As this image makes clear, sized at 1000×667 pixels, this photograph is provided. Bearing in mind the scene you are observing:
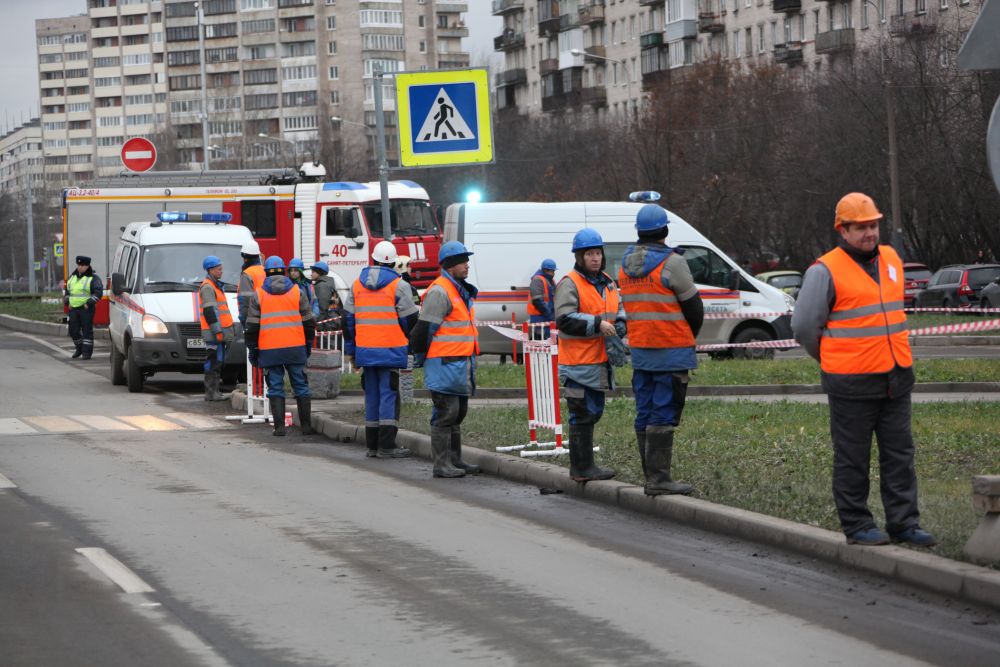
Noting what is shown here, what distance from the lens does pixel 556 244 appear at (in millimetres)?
26906

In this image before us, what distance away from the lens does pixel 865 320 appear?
883 cm

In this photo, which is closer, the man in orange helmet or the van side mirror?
the man in orange helmet

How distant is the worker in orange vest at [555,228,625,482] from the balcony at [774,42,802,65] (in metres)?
67.6

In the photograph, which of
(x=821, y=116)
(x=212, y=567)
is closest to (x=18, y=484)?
(x=212, y=567)

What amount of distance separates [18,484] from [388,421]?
3346 millimetres

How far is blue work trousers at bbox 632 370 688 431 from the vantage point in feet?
36.3

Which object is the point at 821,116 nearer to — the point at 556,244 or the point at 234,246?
the point at 556,244

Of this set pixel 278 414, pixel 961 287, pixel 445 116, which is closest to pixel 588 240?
pixel 278 414

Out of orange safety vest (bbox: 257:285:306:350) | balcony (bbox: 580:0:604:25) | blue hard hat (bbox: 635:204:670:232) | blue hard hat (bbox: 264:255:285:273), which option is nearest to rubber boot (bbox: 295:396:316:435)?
orange safety vest (bbox: 257:285:306:350)

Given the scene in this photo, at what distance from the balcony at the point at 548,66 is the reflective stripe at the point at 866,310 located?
10202cm

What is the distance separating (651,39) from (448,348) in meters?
84.0

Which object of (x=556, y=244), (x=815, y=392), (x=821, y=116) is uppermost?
(x=821, y=116)

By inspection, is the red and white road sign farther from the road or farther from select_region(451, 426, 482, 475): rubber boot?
select_region(451, 426, 482, 475): rubber boot

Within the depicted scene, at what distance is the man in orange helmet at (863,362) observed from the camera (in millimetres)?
8812
